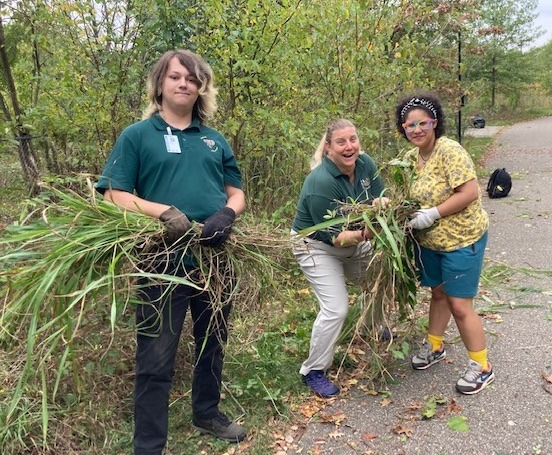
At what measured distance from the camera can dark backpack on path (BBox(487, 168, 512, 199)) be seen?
A: 8.84 m

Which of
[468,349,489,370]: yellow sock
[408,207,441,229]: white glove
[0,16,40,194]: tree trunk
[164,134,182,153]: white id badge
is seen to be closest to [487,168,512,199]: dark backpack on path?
[468,349,489,370]: yellow sock

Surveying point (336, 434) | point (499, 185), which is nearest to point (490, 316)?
point (336, 434)

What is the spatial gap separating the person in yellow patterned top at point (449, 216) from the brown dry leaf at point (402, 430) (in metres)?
0.52

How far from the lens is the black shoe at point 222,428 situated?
287cm

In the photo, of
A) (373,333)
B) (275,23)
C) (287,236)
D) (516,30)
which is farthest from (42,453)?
(516,30)

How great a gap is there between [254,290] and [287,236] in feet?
1.38

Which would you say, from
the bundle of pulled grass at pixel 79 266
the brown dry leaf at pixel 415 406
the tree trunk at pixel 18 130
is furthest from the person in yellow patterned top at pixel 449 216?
the tree trunk at pixel 18 130

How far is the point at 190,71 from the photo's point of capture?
8.14 ft

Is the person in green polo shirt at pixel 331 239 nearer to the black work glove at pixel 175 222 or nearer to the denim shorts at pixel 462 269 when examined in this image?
the denim shorts at pixel 462 269

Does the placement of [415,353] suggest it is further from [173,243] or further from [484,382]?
[173,243]

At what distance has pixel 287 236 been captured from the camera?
2.95 meters

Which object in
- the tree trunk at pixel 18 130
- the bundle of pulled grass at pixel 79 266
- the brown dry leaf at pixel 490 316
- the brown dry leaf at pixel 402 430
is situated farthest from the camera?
the tree trunk at pixel 18 130

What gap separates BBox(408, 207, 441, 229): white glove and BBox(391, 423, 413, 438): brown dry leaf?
3.88 feet

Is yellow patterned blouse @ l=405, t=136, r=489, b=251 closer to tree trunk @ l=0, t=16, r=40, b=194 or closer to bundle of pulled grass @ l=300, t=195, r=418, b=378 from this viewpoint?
bundle of pulled grass @ l=300, t=195, r=418, b=378
